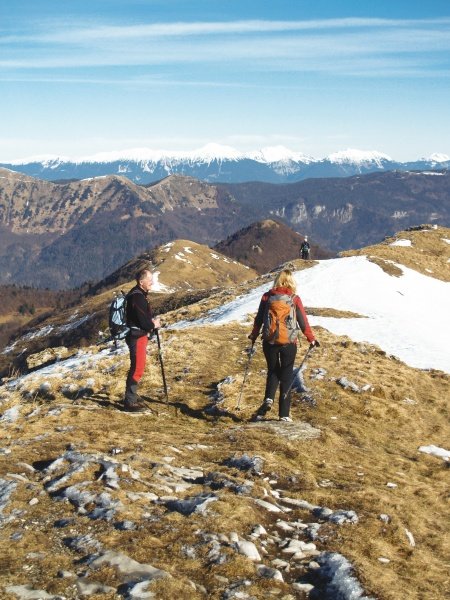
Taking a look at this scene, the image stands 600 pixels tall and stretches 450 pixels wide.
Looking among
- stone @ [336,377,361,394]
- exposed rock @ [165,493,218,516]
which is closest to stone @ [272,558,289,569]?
exposed rock @ [165,493,218,516]

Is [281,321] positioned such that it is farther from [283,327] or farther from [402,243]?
[402,243]

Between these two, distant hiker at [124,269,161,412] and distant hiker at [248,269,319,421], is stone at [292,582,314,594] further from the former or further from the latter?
distant hiker at [124,269,161,412]

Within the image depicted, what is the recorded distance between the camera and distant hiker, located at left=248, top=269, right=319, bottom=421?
1568cm

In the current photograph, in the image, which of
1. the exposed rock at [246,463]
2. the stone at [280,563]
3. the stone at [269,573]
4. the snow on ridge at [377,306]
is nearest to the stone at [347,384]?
the snow on ridge at [377,306]

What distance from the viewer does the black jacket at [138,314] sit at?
54.1 feet

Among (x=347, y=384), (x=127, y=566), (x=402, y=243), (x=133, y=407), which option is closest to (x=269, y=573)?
(x=127, y=566)

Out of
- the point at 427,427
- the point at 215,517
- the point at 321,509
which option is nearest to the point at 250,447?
the point at 321,509

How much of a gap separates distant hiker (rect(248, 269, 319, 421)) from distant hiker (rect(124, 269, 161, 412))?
11.2ft

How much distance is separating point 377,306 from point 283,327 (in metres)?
30.4

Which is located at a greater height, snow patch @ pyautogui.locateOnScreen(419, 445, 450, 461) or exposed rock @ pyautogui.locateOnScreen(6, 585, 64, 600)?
exposed rock @ pyautogui.locateOnScreen(6, 585, 64, 600)

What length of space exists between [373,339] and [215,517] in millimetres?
26573

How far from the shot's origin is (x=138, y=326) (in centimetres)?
1666

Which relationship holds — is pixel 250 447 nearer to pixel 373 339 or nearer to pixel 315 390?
pixel 315 390

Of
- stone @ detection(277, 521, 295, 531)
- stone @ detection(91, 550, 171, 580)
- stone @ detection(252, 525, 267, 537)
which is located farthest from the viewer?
stone @ detection(277, 521, 295, 531)
